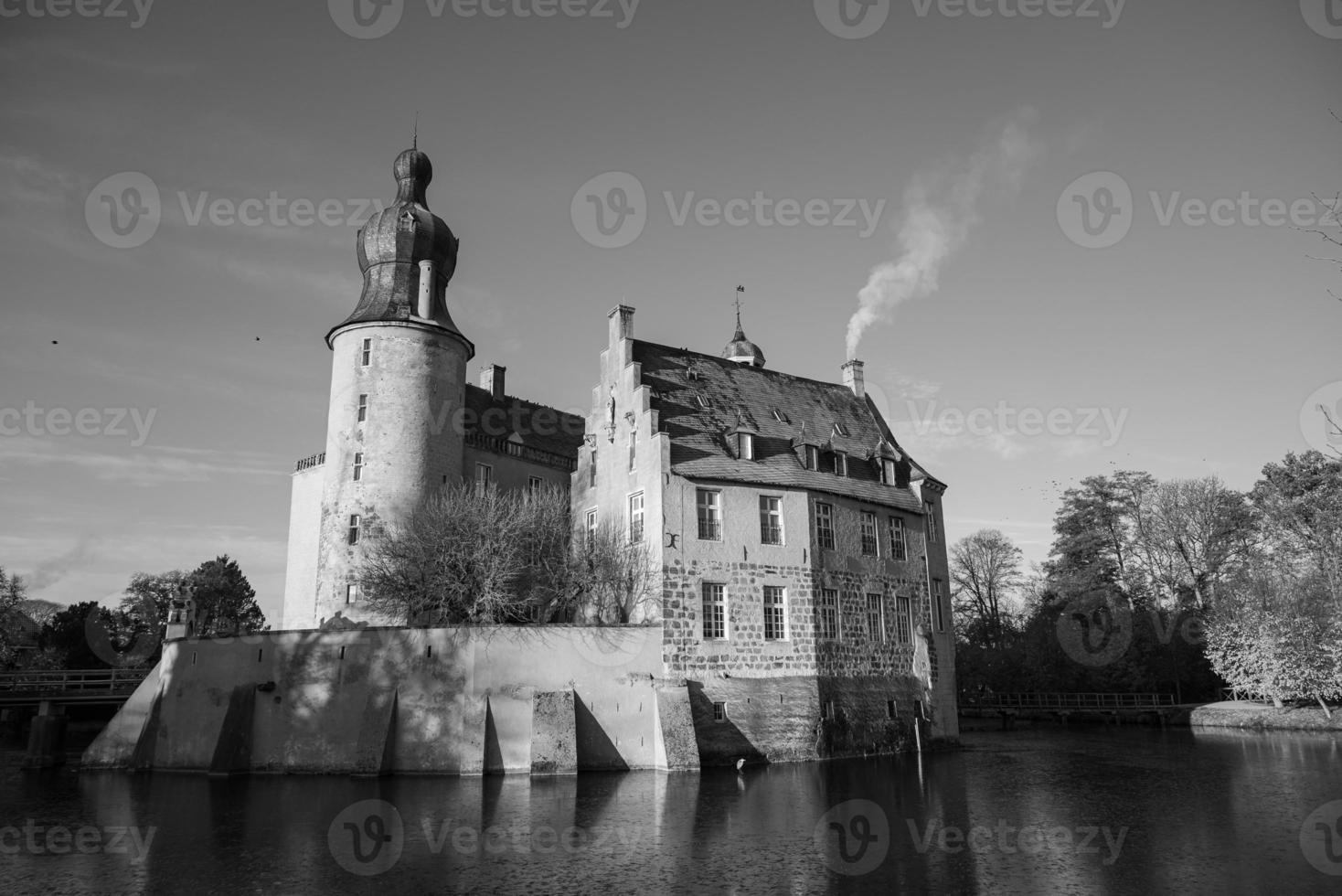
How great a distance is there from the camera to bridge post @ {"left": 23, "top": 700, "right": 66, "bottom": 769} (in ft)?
108

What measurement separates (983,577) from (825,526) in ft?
132

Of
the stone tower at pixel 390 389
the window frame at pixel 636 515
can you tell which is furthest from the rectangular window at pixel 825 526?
the stone tower at pixel 390 389

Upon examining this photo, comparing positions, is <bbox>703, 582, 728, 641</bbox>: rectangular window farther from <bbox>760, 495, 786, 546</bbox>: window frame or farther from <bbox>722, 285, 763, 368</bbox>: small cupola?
<bbox>722, 285, 763, 368</bbox>: small cupola

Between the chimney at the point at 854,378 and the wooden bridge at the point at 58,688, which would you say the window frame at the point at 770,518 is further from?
the wooden bridge at the point at 58,688

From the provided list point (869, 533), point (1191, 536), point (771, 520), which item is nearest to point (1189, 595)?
point (1191, 536)

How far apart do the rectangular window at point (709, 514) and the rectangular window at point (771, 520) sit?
5.12 ft

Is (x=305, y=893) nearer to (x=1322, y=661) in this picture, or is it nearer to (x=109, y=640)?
(x=1322, y=661)

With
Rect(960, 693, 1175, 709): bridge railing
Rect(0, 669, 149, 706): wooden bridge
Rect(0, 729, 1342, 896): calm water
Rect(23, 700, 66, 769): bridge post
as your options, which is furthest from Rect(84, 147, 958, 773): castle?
Rect(960, 693, 1175, 709): bridge railing

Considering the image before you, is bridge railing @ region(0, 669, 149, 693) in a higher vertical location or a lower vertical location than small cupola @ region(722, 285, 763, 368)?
lower

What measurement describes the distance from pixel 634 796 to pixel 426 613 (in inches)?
444

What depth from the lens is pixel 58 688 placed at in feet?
124

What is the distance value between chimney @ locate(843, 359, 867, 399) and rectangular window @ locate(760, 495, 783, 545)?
11304 millimetres

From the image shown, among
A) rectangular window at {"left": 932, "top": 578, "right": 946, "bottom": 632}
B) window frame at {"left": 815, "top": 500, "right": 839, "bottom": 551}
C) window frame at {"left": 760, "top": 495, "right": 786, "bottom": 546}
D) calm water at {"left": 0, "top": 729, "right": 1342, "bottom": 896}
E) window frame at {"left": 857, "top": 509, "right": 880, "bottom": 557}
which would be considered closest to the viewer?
calm water at {"left": 0, "top": 729, "right": 1342, "bottom": 896}

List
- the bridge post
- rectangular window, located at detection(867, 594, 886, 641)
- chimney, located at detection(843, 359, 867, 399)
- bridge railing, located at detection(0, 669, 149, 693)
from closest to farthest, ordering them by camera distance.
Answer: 1. the bridge post
2. rectangular window, located at detection(867, 594, 886, 641)
3. bridge railing, located at detection(0, 669, 149, 693)
4. chimney, located at detection(843, 359, 867, 399)
